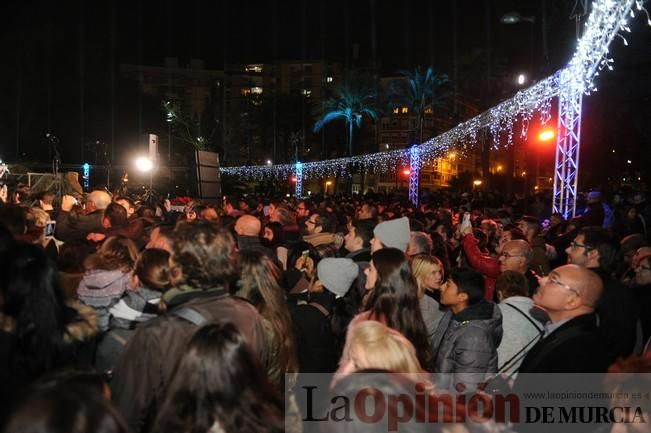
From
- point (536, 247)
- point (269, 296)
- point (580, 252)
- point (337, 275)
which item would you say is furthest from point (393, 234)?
point (536, 247)

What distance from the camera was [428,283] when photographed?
475 cm

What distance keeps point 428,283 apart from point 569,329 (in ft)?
4.95

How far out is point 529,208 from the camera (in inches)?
635

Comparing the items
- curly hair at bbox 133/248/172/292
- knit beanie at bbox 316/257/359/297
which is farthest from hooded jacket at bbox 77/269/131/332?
knit beanie at bbox 316/257/359/297

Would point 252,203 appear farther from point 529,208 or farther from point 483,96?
point 483,96

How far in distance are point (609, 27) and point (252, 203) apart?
927 cm

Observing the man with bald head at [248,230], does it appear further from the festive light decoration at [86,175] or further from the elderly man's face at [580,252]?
the festive light decoration at [86,175]

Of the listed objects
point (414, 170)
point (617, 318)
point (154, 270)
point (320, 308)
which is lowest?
point (617, 318)

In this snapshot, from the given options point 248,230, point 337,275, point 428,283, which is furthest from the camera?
point 248,230

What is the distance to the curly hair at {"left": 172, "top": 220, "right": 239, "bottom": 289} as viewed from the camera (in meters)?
2.93

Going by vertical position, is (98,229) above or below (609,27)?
below

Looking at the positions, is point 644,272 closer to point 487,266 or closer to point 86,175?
point 487,266

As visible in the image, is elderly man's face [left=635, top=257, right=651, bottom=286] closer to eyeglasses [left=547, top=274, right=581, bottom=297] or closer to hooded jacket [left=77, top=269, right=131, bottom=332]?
eyeglasses [left=547, top=274, right=581, bottom=297]

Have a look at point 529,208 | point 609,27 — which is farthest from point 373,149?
point 609,27
